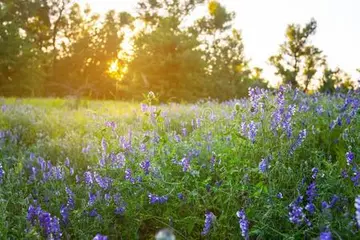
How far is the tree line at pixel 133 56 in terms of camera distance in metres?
22.0

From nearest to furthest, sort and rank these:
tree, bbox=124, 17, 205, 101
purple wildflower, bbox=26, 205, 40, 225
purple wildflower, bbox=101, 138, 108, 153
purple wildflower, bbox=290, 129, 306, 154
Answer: purple wildflower, bbox=26, 205, 40, 225 → purple wildflower, bbox=290, 129, 306, 154 → purple wildflower, bbox=101, 138, 108, 153 → tree, bbox=124, 17, 205, 101

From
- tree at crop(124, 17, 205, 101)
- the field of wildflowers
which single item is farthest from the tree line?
the field of wildflowers

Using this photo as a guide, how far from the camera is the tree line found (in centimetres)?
2197

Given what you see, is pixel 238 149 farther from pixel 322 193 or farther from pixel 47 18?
pixel 47 18

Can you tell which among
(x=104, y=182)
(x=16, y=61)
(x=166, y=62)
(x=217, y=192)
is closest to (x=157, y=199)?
(x=217, y=192)

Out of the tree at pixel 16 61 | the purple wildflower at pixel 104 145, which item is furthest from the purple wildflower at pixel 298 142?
the tree at pixel 16 61

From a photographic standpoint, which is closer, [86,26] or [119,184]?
[119,184]

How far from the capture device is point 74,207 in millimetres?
2799

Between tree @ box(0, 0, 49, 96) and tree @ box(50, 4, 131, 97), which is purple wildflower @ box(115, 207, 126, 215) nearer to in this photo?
tree @ box(0, 0, 49, 96)

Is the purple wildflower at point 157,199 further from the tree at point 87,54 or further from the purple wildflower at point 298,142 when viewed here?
the tree at point 87,54

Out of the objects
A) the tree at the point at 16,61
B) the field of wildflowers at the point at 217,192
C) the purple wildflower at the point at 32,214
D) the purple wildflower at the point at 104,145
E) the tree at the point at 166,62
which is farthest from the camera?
the tree at the point at 16,61

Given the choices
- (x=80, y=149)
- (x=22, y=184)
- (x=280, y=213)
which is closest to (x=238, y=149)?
(x=280, y=213)

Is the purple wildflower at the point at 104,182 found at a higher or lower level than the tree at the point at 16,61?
lower

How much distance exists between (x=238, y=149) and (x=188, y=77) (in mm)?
19908
